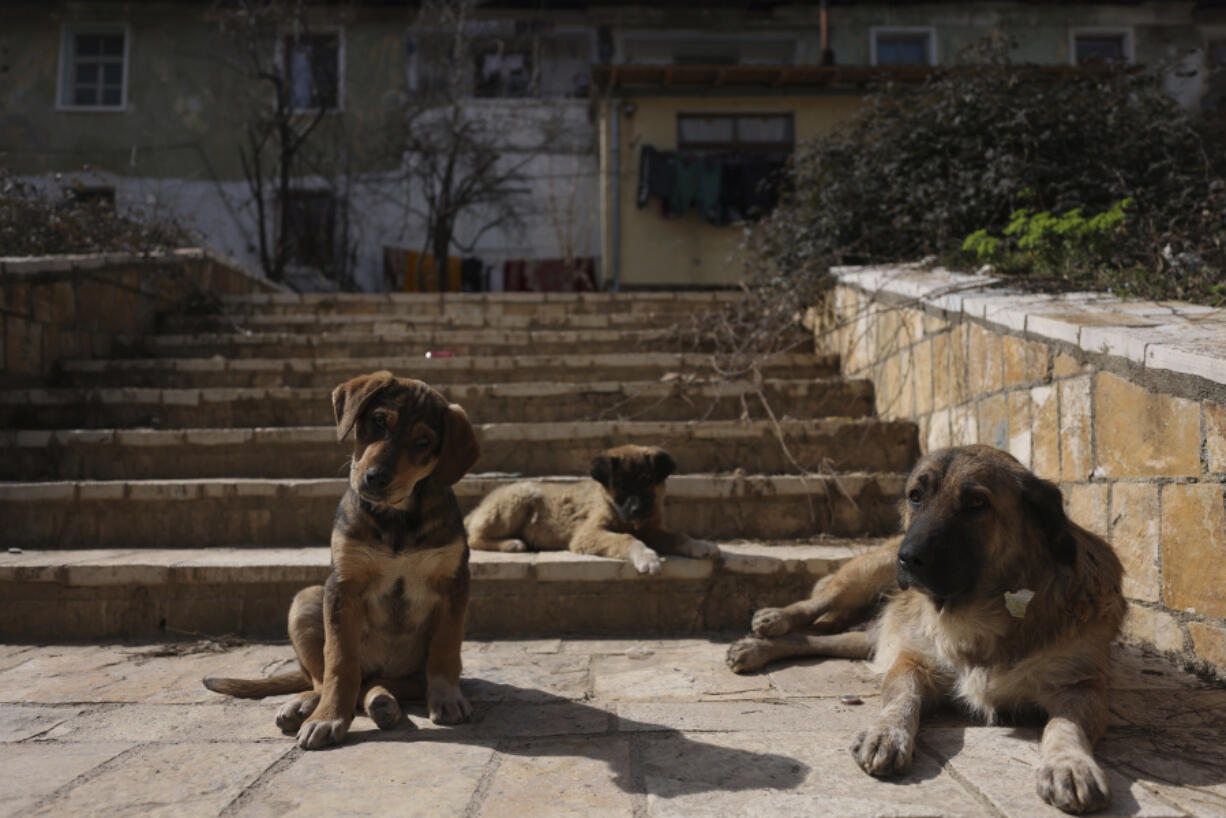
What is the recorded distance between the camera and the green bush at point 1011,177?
5.50m

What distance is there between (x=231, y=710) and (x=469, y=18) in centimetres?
1864

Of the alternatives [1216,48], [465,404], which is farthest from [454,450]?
[1216,48]

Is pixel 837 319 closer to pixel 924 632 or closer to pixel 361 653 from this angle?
pixel 924 632

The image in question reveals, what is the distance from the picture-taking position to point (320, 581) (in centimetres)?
414

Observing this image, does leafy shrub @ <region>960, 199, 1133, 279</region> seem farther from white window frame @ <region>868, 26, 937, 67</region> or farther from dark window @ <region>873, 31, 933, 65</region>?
dark window @ <region>873, 31, 933, 65</region>

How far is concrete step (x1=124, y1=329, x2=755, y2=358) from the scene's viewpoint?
7.35 metres

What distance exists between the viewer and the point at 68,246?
310 inches

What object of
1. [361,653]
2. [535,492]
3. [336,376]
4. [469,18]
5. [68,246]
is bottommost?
[361,653]

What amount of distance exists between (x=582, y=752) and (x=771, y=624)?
1392 mm

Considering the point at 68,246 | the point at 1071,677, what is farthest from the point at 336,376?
the point at 1071,677

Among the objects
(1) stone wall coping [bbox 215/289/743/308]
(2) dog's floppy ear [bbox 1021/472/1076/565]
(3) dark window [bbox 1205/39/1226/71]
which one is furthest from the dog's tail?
(3) dark window [bbox 1205/39/1226/71]

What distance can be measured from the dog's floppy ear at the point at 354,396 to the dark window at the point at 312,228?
16.6m

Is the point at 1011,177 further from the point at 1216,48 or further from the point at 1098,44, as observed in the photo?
the point at 1216,48

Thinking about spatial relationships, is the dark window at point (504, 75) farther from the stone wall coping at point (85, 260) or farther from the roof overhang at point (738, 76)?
the stone wall coping at point (85, 260)
